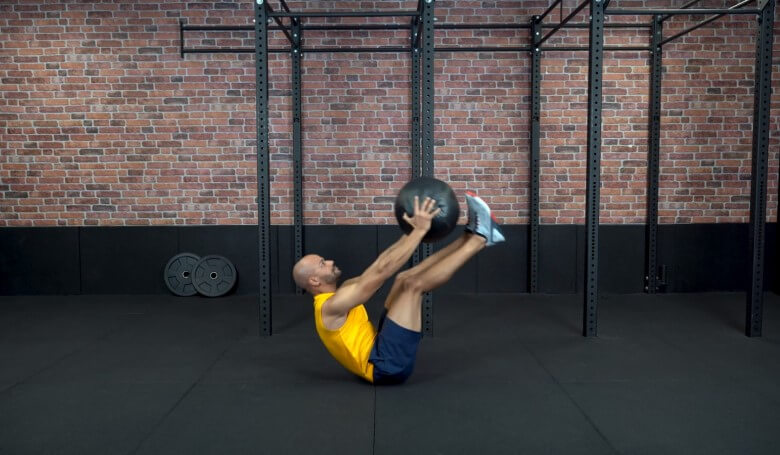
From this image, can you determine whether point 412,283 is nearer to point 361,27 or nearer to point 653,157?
point 361,27

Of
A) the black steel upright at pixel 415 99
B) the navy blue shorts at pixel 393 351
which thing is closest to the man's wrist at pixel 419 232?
the navy blue shorts at pixel 393 351

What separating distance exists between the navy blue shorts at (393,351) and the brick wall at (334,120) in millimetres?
2963

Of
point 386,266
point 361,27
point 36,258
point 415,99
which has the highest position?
point 361,27

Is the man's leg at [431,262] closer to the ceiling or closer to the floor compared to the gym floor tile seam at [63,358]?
closer to the ceiling

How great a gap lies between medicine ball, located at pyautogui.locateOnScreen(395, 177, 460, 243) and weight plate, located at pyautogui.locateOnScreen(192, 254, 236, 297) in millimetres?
3426

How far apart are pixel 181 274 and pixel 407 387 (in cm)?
356

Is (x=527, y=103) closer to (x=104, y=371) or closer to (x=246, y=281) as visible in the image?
(x=246, y=281)

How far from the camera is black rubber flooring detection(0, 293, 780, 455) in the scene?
257 centimetres

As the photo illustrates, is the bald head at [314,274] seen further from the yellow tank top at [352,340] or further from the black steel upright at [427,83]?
the black steel upright at [427,83]

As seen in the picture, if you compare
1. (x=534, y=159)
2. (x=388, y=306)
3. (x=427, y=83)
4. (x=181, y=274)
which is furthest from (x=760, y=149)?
(x=181, y=274)

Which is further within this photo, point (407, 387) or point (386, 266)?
point (407, 387)

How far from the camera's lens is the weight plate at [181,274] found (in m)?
5.88

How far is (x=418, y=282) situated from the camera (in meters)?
3.06

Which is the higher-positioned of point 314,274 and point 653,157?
point 653,157
